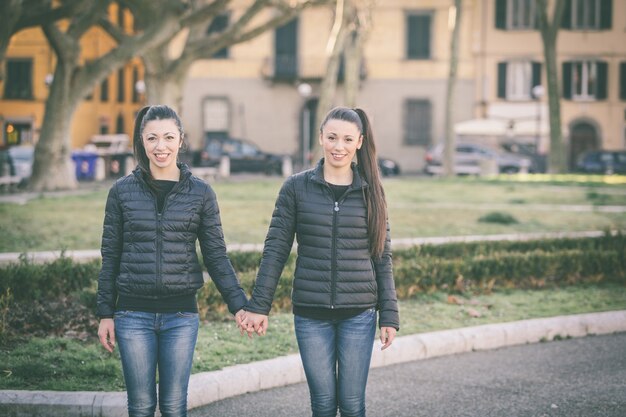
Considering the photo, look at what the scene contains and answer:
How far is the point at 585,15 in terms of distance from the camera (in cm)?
4800

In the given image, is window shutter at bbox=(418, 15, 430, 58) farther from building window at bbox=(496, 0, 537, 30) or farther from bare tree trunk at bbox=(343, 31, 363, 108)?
bare tree trunk at bbox=(343, 31, 363, 108)

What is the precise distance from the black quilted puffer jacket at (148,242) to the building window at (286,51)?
43102 millimetres

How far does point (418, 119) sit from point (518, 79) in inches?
200

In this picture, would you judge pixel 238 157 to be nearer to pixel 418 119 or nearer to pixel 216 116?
pixel 216 116

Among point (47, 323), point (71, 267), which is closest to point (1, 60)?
point (71, 267)

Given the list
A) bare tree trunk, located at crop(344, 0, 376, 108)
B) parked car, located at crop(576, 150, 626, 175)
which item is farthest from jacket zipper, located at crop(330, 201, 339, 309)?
parked car, located at crop(576, 150, 626, 175)

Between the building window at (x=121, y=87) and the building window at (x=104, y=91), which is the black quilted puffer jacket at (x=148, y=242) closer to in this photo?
the building window at (x=104, y=91)

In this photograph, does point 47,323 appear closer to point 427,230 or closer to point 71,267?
point 71,267

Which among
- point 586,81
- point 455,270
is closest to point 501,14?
point 586,81

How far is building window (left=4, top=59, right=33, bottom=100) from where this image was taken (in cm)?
4953

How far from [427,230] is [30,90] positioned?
125ft

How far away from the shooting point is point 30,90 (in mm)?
49438

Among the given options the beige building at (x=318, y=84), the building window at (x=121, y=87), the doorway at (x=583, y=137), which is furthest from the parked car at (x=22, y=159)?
the doorway at (x=583, y=137)

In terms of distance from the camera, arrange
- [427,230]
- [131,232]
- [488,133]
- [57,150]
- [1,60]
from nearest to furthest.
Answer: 1. [131,232]
2. [427,230]
3. [1,60]
4. [57,150]
5. [488,133]
